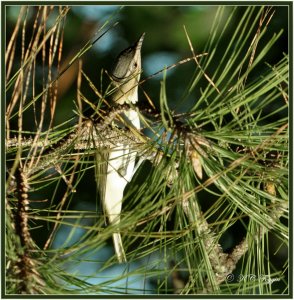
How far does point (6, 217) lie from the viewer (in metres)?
0.85

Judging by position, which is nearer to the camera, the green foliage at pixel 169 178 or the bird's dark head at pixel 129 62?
the green foliage at pixel 169 178

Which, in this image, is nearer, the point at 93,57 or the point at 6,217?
the point at 6,217

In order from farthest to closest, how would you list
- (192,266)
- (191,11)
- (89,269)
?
1. (191,11)
2. (89,269)
3. (192,266)

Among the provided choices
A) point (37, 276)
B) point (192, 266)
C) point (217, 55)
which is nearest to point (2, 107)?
point (37, 276)

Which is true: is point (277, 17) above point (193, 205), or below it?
above

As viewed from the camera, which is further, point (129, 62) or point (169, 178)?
point (129, 62)

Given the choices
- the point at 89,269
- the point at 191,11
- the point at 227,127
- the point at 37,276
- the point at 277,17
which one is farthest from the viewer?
the point at 191,11

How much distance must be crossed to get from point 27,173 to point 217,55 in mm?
1939

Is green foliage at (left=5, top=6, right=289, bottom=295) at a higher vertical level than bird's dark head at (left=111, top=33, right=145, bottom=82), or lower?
lower

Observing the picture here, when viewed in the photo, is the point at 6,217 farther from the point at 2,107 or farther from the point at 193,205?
the point at 193,205

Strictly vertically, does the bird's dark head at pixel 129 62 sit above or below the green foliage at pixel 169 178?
above

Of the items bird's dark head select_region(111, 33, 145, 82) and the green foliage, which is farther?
bird's dark head select_region(111, 33, 145, 82)

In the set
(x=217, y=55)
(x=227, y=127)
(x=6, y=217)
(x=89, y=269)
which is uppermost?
(x=217, y=55)

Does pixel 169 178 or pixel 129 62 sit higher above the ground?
pixel 129 62
